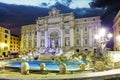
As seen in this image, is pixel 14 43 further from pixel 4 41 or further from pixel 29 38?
pixel 29 38

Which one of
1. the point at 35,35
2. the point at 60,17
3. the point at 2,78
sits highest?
the point at 60,17

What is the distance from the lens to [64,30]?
2076 inches

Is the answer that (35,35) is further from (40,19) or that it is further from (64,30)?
(64,30)

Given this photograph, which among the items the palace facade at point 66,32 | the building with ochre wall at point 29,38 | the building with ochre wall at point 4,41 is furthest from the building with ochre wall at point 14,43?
the palace facade at point 66,32

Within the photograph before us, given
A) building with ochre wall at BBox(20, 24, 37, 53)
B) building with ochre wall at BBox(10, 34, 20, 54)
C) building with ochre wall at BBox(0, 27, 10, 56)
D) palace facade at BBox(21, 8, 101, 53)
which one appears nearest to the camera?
palace facade at BBox(21, 8, 101, 53)

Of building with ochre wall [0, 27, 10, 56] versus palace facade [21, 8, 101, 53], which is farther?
building with ochre wall [0, 27, 10, 56]

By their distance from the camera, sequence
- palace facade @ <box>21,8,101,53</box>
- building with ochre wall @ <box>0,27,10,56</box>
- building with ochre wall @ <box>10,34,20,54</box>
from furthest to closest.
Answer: building with ochre wall @ <box>10,34,20,54</box> → building with ochre wall @ <box>0,27,10,56</box> → palace facade @ <box>21,8,101,53</box>

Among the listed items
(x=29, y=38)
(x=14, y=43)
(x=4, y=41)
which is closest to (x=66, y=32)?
(x=29, y=38)

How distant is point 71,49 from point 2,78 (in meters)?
44.5

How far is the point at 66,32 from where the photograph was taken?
5250 centimetres

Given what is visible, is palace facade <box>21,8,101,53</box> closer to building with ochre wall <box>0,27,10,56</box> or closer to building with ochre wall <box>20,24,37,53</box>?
building with ochre wall <box>20,24,37,53</box>

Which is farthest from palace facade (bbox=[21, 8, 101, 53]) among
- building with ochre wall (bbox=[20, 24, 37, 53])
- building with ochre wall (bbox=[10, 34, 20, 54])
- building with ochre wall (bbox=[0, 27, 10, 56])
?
building with ochre wall (bbox=[10, 34, 20, 54])

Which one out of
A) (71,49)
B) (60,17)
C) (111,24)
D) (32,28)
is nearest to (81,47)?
(71,49)

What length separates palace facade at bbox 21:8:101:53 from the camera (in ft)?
163
